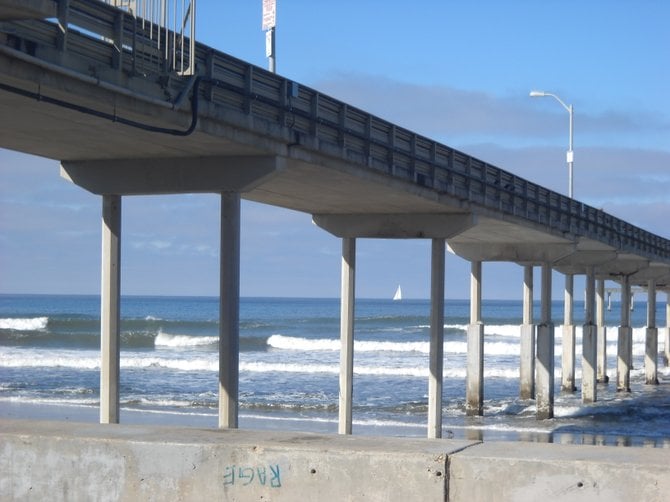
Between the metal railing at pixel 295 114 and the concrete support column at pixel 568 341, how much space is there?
1080 cm

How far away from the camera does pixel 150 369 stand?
5466 centimetres

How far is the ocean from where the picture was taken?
105ft

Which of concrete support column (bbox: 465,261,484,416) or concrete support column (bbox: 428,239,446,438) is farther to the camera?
concrete support column (bbox: 465,261,484,416)

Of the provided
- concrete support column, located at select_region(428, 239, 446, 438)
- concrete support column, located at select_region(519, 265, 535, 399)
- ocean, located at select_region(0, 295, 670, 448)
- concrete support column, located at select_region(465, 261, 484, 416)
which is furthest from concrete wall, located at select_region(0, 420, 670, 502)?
concrete support column, located at select_region(519, 265, 535, 399)

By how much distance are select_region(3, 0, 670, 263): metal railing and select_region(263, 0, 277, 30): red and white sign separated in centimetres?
89

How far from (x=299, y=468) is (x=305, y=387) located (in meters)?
38.8

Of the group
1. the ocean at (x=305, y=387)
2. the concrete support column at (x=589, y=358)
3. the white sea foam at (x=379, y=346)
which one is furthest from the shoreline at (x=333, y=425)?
the white sea foam at (x=379, y=346)

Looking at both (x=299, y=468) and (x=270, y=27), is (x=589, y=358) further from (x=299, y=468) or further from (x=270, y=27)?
(x=299, y=468)

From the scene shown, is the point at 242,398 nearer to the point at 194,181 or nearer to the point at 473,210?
the point at 473,210

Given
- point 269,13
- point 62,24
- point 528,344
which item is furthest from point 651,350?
point 62,24

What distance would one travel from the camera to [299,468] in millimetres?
8086

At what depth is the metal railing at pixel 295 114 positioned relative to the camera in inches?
513

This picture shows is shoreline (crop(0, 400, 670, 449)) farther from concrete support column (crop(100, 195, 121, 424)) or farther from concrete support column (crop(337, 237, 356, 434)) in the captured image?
concrete support column (crop(100, 195, 121, 424))

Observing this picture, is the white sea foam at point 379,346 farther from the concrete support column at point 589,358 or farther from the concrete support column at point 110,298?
the concrete support column at point 110,298
